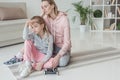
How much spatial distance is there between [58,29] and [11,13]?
1.82 m

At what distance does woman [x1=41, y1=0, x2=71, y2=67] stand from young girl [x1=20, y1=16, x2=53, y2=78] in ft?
0.40

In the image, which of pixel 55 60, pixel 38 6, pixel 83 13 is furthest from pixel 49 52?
pixel 38 6

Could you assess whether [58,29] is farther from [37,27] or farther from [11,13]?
[11,13]

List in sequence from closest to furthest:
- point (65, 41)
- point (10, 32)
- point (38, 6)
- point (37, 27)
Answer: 1. point (37, 27)
2. point (65, 41)
3. point (10, 32)
4. point (38, 6)

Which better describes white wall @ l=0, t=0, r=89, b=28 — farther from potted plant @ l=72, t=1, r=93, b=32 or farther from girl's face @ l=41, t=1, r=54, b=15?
girl's face @ l=41, t=1, r=54, b=15

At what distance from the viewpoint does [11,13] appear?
13.7ft

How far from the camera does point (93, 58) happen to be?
3.03m

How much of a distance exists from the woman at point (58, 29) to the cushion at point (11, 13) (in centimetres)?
158

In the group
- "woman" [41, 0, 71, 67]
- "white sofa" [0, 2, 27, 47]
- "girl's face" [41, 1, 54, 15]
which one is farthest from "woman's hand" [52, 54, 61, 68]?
"white sofa" [0, 2, 27, 47]

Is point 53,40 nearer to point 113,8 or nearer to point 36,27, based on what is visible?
point 36,27

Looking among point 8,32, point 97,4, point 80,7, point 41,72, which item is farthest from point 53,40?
point 97,4

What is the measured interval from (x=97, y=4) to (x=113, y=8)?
0.43 m

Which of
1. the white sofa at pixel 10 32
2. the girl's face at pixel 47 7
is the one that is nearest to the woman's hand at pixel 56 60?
the girl's face at pixel 47 7

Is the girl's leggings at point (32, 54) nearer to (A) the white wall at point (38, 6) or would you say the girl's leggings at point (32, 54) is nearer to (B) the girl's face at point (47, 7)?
(B) the girl's face at point (47, 7)
